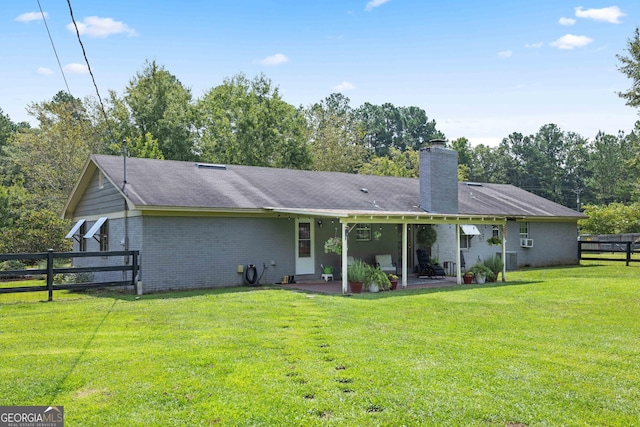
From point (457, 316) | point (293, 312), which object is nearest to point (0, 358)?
point (293, 312)

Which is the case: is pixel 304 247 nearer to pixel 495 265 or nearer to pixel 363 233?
pixel 363 233

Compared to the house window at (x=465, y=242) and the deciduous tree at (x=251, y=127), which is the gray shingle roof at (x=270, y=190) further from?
the deciduous tree at (x=251, y=127)

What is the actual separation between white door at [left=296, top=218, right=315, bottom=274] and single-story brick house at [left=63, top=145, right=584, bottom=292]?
3 centimetres

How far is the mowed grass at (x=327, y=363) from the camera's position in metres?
4.72

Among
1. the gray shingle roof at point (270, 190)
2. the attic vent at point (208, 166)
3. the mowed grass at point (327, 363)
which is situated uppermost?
the attic vent at point (208, 166)

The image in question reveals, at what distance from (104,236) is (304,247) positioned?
19.9ft

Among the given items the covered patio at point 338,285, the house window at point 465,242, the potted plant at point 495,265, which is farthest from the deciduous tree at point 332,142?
the potted plant at point 495,265

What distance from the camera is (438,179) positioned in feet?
63.6

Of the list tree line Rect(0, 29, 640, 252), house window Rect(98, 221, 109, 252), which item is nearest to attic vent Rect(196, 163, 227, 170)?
house window Rect(98, 221, 109, 252)

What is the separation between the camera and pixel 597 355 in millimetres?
6738

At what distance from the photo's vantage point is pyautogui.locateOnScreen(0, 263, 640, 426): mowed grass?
4.72m

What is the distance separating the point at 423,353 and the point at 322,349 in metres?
1.28

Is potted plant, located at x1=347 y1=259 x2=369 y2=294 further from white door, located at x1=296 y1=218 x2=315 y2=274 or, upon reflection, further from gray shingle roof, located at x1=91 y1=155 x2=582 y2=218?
gray shingle roof, located at x1=91 y1=155 x2=582 y2=218

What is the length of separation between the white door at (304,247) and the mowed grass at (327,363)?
17.5ft
